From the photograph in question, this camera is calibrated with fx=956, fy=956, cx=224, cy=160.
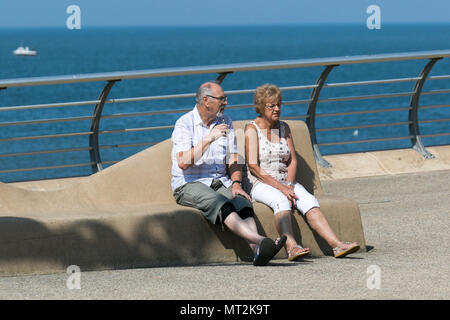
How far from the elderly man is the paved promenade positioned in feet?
1.15

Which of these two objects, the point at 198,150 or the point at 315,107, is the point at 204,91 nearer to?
the point at 198,150

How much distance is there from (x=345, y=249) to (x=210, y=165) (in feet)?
3.46

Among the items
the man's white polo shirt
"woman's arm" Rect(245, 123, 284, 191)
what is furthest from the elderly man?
"woman's arm" Rect(245, 123, 284, 191)

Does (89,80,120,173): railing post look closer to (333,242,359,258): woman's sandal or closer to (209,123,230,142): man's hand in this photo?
(209,123,230,142): man's hand

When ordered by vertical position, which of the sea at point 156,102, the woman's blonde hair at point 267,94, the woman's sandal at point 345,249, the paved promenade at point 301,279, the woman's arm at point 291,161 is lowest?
the paved promenade at point 301,279

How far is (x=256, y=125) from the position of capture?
671 cm

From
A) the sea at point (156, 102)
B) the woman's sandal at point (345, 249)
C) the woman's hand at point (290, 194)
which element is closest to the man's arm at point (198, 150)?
the woman's hand at point (290, 194)

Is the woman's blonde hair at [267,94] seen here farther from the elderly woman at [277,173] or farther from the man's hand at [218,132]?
the man's hand at [218,132]

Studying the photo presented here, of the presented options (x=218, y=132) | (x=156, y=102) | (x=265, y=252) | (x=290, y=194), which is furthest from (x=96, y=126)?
(x=156, y=102)

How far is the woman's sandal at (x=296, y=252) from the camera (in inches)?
238

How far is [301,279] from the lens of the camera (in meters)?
5.51

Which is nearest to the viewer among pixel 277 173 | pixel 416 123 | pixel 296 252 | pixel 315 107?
pixel 296 252

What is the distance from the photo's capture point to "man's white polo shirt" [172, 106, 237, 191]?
6.34 m
